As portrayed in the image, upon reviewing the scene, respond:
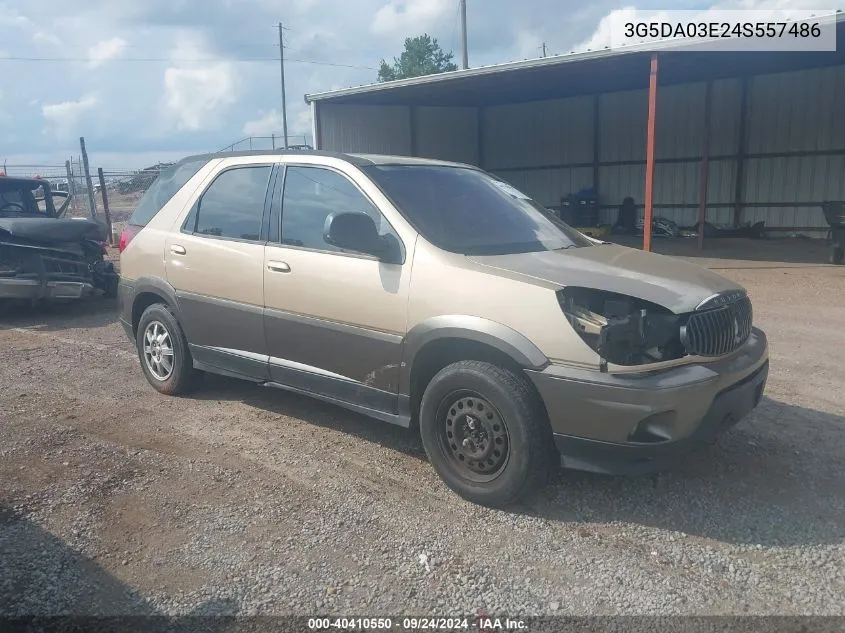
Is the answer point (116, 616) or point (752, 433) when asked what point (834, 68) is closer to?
point (752, 433)

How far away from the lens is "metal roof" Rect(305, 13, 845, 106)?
13.8 meters

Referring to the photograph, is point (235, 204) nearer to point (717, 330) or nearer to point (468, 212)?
point (468, 212)

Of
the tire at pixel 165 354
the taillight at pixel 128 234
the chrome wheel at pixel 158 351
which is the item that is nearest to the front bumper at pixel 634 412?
the tire at pixel 165 354

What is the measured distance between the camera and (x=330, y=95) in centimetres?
1845

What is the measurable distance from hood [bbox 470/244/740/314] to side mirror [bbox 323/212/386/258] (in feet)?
1.99

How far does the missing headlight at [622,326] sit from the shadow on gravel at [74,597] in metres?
2.04

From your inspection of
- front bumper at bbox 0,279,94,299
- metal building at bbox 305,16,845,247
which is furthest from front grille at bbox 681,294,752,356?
metal building at bbox 305,16,845,247

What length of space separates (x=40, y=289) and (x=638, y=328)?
27.0ft

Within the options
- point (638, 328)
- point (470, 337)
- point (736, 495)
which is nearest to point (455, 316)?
point (470, 337)

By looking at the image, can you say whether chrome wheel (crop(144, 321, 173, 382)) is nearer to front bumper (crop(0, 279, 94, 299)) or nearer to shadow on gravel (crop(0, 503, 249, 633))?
shadow on gravel (crop(0, 503, 249, 633))

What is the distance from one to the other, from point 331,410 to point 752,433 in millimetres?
3004

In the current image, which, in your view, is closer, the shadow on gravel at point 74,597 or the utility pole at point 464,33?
the shadow on gravel at point 74,597

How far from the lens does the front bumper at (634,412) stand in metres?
3.22

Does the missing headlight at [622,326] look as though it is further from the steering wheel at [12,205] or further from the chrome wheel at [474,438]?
the steering wheel at [12,205]
